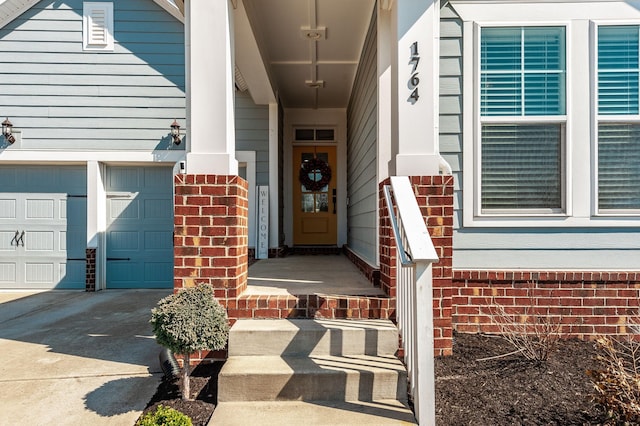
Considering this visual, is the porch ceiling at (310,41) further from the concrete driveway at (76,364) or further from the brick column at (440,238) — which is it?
the concrete driveway at (76,364)

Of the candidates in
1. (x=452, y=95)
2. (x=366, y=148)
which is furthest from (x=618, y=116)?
(x=366, y=148)

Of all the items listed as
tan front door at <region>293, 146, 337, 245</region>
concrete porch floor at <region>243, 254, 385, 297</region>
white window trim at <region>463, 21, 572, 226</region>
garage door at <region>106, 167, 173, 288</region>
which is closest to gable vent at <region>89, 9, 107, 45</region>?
garage door at <region>106, 167, 173, 288</region>

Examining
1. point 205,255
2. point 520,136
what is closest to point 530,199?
point 520,136

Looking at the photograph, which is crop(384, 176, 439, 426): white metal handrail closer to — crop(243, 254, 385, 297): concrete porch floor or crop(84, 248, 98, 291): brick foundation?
crop(243, 254, 385, 297): concrete porch floor

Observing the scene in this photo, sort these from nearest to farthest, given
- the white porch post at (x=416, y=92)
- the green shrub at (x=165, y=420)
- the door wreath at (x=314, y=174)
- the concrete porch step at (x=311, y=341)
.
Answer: the green shrub at (x=165, y=420) → the concrete porch step at (x=311, y=341) → the white porch post at (x=416, y=92) → the door wreath at (x=314, y=174)

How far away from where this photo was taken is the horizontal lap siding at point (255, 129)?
5859 mm

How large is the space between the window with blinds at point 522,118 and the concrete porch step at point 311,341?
5.27 feet

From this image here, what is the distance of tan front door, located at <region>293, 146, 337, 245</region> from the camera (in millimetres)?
6762

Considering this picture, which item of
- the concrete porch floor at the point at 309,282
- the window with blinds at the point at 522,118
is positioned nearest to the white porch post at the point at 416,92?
the window with blinds at the point at 522,118

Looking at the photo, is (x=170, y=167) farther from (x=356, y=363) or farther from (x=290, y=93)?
(x=356, y=363)

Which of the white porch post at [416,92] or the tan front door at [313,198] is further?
the tan front door at [313,198]

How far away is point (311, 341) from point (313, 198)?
4.68 metres

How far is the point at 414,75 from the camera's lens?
2.61 meters

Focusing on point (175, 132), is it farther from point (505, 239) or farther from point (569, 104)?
point (569, 104)
